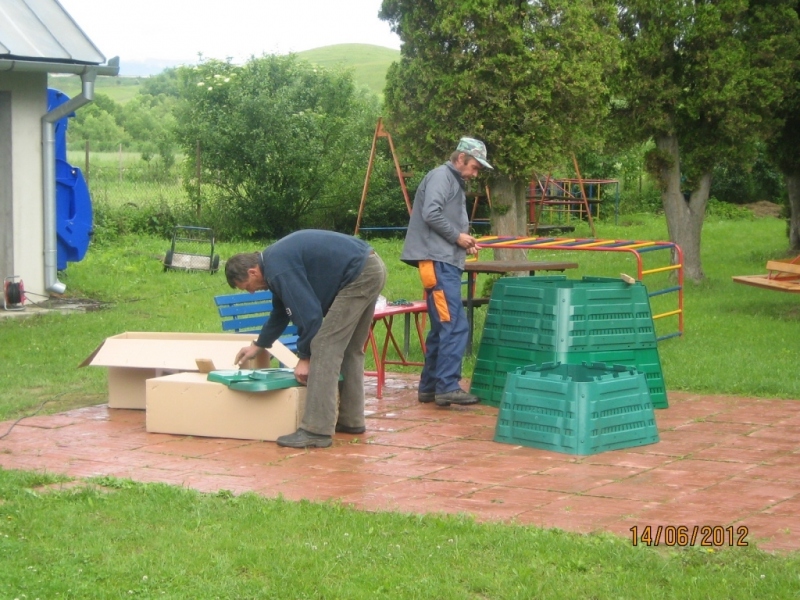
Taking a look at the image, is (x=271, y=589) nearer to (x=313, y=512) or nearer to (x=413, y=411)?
(x=313, y=512)

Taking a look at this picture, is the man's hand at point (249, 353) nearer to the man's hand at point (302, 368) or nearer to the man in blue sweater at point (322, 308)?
the man in blue sweater at point (322, 308)

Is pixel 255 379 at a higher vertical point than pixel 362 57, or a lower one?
lower

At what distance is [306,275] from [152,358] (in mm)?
1933

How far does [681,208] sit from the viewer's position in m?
16.0

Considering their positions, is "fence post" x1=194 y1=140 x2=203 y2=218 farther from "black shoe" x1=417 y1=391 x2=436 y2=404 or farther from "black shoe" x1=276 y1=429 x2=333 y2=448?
"black shoe" x1=276 y1=429 x2=333 y2=448

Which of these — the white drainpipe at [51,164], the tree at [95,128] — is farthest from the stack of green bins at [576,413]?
the tree at [95,128]

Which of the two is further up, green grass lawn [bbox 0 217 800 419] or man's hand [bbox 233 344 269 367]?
man's hand [bbox 233 344 269 367]

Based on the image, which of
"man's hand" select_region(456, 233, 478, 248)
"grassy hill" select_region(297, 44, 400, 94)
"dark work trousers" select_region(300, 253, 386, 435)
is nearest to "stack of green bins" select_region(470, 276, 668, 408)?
"man's hand" select_region(456, 233, 478, 248)

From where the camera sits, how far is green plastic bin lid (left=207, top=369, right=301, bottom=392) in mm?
7230

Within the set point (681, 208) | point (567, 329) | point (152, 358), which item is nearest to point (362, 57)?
point (681, 208)

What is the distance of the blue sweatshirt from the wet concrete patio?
811 mm

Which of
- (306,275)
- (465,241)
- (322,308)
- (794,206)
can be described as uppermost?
(794,206)

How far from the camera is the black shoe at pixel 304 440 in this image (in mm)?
7121

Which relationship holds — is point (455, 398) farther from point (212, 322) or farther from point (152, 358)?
point (212, 322)
